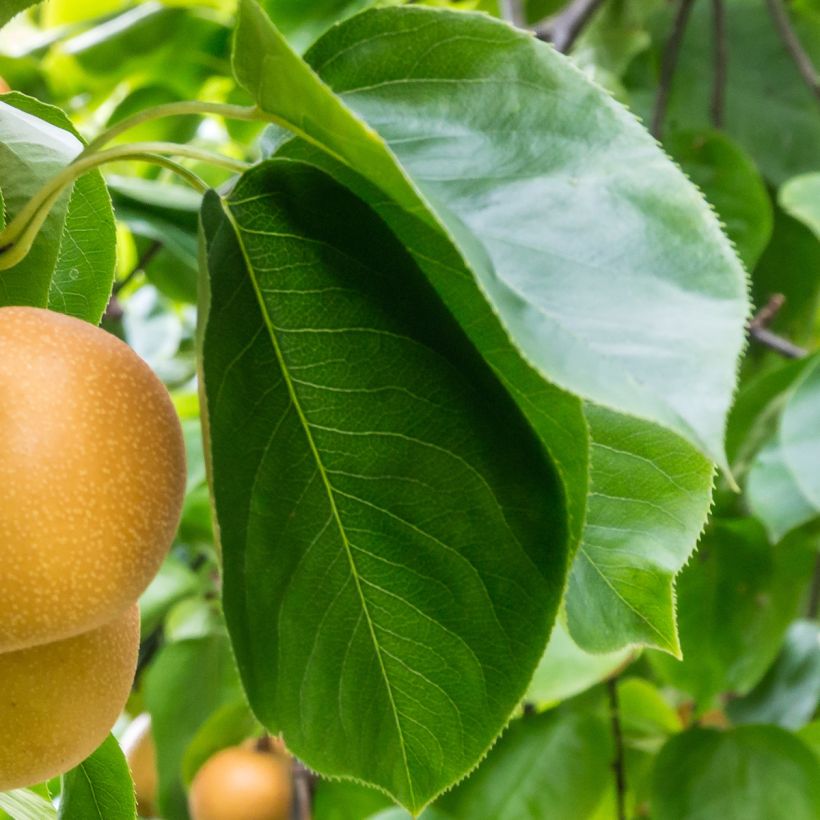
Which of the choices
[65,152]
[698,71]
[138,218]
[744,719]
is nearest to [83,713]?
[65,152]

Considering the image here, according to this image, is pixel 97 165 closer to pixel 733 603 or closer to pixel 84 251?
pixel 84 251

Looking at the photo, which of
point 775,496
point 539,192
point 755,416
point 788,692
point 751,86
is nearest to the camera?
point 539,192

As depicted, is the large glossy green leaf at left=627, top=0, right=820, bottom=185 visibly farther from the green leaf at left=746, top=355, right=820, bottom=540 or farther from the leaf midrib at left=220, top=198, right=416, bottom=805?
the leaf midrib at left=220, top=198, right=416, bottom=805

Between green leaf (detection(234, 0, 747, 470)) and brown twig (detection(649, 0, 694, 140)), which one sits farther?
brown twig (detection(649, 0, 694, 140))

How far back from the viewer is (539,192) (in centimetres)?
33

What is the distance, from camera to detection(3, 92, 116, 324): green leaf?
1.62ft

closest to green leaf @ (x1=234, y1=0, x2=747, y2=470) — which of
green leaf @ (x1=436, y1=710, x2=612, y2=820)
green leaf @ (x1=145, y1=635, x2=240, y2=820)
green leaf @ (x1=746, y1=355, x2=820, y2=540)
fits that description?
green leaf @ (x1=746, y1=355, x2=820, y2=540)

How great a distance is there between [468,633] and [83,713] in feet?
0.42

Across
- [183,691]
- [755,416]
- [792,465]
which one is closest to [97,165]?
[792,465]

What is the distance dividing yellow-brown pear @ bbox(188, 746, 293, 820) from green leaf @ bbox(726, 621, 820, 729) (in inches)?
18.4

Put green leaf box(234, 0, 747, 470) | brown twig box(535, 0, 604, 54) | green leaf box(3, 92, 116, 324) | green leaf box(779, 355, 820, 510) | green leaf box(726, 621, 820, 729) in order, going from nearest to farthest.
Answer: green leaf box(234, 0, 747, 470) → green leaf box(3, 92, 116, 324) → green leaf box(779, 355, 820, 510) → brown twig box(535, 0, 604, 54) → green leaf box(726, 621, 820, 729)

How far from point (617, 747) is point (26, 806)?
62 cm

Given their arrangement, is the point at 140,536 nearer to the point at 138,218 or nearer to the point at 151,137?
the point at 138,218

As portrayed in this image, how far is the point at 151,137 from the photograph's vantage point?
1261mm
